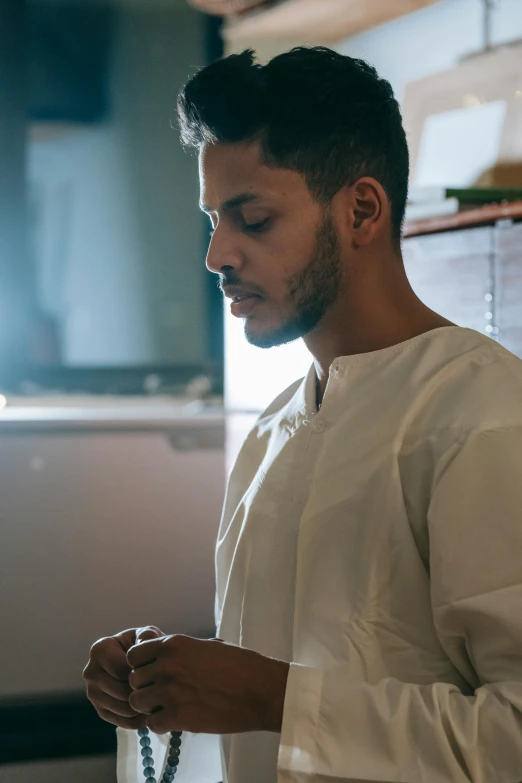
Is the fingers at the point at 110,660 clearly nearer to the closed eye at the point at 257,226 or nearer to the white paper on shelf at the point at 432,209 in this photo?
the closed eye at the point at 257,226

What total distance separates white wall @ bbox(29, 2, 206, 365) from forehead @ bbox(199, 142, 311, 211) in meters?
2.06

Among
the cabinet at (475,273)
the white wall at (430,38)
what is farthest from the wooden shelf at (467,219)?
the white wall at (430,38)

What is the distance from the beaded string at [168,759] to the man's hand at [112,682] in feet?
0.34

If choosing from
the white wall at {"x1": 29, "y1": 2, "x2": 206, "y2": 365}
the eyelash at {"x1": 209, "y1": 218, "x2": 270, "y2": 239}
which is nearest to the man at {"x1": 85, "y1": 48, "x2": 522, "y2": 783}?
the eyelash at {"x1": 209, "y1": 218, "x2": 270, "y2": 239}

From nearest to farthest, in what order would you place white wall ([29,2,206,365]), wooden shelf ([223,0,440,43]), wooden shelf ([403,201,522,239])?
wooden shelf ([403,201,522,239]), wooden shelf ([223,0,440,43]), white wall ([29,2,206,365])

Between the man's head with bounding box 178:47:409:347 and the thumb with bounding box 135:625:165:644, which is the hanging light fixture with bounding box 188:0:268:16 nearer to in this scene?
the man's head with bounding box 178:47:409:347

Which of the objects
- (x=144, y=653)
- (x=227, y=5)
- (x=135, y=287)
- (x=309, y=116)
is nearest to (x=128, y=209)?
(x=135, y=287)

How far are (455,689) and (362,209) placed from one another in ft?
1.60

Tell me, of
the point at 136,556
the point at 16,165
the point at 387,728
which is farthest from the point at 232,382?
the point at 387,728

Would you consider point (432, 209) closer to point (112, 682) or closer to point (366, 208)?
point (366, 208)

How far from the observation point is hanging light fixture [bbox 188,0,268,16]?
2.41 m

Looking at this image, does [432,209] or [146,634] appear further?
[432,209]

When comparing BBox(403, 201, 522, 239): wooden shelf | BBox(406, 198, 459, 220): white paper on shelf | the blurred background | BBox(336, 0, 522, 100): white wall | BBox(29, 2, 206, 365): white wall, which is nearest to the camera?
BBox(403, 201, 522, 239): wooden shelf

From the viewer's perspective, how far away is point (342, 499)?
32.6 inches
